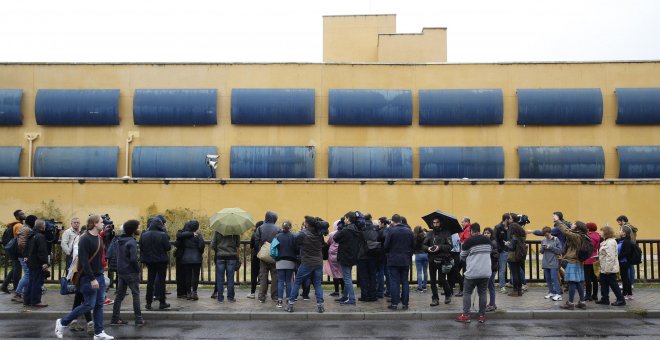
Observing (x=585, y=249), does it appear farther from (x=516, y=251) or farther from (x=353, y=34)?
(x=353, y=34)

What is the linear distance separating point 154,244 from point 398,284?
4.94m

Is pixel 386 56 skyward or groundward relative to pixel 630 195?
skyward

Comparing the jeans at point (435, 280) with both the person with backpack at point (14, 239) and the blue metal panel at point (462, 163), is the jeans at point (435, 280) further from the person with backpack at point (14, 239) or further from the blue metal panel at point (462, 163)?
the blue metal panel at point (462, 163)

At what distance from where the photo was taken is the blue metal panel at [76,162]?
29719 millimetres

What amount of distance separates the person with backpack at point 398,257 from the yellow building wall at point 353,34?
2733cm

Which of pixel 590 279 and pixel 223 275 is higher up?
pixel 223 275

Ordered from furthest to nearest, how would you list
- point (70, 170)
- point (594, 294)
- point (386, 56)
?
point (386, 56) → point (70, 170) → point (594, 294)

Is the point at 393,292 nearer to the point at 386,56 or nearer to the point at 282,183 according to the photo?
the point at 282,183

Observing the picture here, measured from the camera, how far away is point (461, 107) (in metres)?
30.0

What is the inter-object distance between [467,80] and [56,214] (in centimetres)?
1910

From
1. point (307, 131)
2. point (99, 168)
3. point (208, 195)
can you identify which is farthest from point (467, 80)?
point (99, 168)

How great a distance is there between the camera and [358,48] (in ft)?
130

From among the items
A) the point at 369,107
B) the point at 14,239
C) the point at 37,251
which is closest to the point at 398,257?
the point at 37,251

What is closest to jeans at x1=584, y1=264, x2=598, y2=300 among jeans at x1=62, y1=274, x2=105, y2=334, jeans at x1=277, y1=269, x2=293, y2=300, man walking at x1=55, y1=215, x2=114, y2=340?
jeans at x1=277, y1=269, x2=293, y2=300
